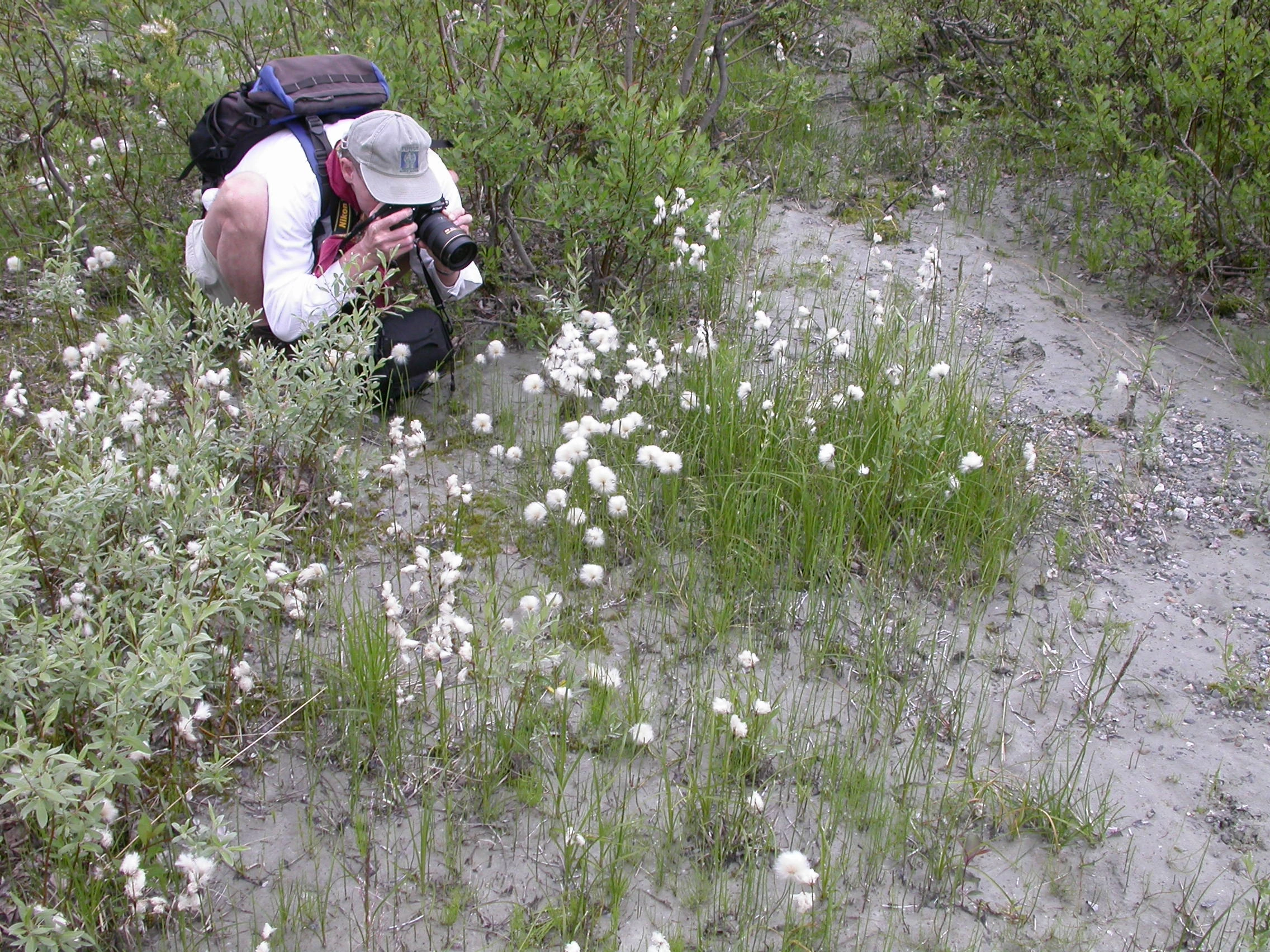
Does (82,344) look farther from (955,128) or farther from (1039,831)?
(955,128)

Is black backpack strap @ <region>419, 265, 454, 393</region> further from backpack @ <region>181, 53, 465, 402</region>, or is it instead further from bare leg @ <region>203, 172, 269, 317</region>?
bare leg @ <region>203, 172, 269, 317</region>

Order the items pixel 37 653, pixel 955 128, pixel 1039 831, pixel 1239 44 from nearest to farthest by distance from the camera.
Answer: pixel 37 653
pixel 1039 831
pixel 1239 44
pixel 955 128

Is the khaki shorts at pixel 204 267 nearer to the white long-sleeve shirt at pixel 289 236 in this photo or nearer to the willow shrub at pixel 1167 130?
the white long-sleeve shirt at pixel 289 236

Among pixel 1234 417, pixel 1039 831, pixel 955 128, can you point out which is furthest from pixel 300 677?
pixel 955 128

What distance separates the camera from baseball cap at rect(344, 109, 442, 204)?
148 inches

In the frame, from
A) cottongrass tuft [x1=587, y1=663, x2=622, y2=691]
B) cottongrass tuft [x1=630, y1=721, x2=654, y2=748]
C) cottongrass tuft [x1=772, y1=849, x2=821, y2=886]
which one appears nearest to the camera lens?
cottongrass tuft [x1=587, y1=663, x2=622, y2=691]

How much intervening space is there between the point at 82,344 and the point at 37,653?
2.66 metres

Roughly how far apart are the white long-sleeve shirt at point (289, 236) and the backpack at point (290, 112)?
1.7 inches

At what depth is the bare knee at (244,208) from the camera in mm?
3867

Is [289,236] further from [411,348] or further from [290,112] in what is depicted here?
[411,348]

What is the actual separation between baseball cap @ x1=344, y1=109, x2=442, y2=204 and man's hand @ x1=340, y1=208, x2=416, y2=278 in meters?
0.07

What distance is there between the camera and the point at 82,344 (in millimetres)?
4668

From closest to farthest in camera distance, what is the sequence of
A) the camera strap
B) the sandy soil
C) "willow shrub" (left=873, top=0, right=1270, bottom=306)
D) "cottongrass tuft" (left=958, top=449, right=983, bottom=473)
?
the sandy soil, "cottongrass tuft" (left=958, top=449, right=983, bottom=473), the camera strap, "willow shrub" (left=873, top=0, right=1270, bottom=306)

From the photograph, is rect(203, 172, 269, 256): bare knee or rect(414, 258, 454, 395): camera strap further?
rect(414, 258, 454, 395): camera strap
